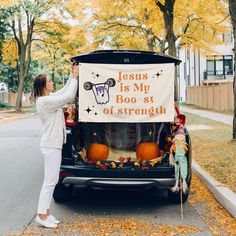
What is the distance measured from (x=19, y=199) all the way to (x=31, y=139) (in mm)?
9230

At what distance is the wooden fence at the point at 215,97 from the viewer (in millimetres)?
30828

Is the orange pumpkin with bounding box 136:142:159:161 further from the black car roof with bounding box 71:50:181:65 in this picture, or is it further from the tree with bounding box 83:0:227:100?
the tree with bounding box 83:0:227:100

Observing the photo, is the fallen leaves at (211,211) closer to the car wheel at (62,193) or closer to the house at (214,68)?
the car wheel at (62,193)

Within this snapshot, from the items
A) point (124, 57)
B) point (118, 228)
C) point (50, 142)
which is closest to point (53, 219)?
point (118, 228)

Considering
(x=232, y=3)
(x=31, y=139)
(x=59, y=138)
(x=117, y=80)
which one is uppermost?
(x=232, y=3)

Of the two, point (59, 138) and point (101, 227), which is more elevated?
point (59, 138)

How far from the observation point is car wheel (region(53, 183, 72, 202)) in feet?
22.1

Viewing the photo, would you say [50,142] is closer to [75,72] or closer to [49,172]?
[49,172]

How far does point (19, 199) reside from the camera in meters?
7.25

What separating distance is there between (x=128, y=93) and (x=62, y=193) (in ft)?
5.82

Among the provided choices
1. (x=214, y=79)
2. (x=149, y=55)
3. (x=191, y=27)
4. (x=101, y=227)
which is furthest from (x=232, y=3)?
(x=214, y=79)

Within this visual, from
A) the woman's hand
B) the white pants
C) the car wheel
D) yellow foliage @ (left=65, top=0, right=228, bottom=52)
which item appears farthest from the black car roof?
yellow foliage @ (left=65, top=0, right=228, bottom=52)

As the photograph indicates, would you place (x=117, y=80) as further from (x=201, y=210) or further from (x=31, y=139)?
(x=31, y=139)

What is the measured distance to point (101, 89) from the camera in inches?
246
